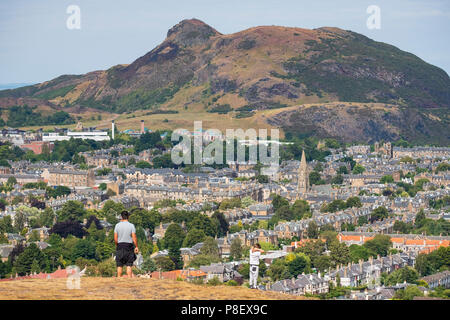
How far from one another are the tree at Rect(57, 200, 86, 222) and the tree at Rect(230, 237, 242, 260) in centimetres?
1766

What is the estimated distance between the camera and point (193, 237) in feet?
223

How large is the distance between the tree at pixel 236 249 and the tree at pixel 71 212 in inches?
695

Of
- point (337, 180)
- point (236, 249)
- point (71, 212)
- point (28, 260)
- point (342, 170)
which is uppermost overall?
point (342, 170)

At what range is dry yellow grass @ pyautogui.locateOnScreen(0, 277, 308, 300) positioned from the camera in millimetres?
21203

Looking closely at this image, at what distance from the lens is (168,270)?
2240 inches

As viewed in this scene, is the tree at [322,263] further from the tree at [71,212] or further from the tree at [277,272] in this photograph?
the tree at [71,212]

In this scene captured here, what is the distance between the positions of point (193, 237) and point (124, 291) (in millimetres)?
46134

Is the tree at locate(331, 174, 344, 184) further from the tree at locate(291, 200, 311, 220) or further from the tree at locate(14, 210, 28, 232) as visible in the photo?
the tree at locate(14, 210, 28, 232)

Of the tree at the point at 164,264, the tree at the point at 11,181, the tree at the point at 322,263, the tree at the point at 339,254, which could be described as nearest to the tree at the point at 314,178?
the tree at the point at 11,181

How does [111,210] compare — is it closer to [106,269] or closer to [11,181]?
[11,181]

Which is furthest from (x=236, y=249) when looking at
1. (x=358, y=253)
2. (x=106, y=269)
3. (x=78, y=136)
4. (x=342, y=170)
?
(x=78, y=136)

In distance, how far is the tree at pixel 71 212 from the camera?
80.1 metres
